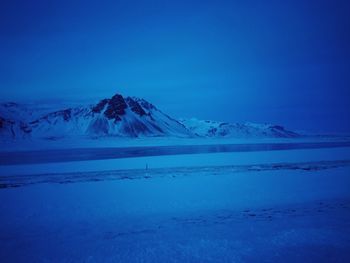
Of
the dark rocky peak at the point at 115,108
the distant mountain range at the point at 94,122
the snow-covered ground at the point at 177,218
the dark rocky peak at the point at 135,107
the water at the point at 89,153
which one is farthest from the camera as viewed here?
the dark rocky peak at the point at 135,107

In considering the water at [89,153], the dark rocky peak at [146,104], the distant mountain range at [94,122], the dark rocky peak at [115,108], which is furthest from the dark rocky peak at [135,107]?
the water at [89,153]

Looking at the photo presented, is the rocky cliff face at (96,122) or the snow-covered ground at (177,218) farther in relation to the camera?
the rocky cliff face at (96,122)

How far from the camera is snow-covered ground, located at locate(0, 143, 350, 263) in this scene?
19.9 ft

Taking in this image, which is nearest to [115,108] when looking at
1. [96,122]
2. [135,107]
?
[135,107]

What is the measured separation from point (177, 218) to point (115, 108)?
13780 centimetres

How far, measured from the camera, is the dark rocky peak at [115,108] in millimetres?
136000

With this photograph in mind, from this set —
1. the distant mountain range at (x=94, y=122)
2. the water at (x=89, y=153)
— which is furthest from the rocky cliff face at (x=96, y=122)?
the water at (x=89, y=153)

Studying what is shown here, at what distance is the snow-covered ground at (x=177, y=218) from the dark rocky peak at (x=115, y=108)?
12396 centimetres

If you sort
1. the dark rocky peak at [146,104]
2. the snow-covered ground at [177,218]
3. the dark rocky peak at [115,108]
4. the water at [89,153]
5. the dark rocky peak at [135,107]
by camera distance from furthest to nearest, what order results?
the dark rocky peak at [146,104] < the dark rocky peak at [135,107] < the dark rocky peak at [115,108] < the water at [89,153] < the snow-covered ground at [177,218]

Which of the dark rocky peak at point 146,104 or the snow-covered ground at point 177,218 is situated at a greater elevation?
the dark rocky peak at point 146,104

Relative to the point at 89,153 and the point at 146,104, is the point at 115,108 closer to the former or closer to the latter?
the point at 146,104

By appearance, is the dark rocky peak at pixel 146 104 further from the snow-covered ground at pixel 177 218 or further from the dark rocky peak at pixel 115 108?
the snow-covered ground at pixel 177 218

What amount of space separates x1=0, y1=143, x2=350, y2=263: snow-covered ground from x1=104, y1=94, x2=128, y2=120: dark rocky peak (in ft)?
407

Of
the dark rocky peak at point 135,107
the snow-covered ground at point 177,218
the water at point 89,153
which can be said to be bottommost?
the snow-covered ground at point 177,218
